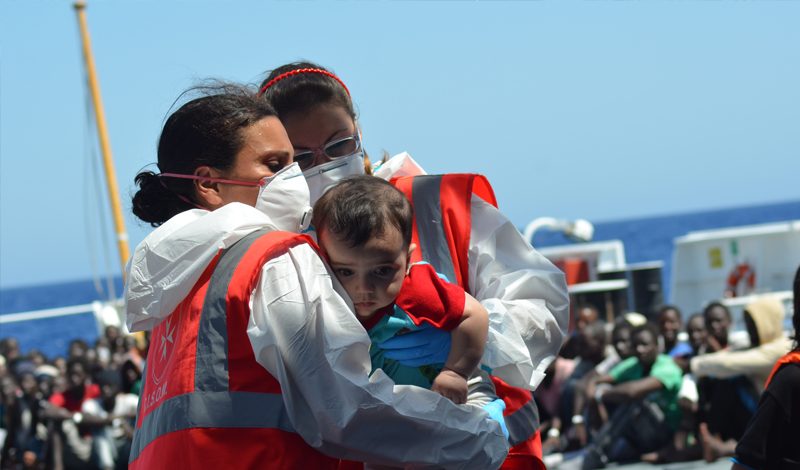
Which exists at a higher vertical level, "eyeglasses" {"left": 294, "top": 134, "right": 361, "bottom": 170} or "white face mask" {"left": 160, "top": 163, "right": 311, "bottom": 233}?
"eyeglasses" {"left": 294, "top": 134, "right": 361, "bottom": 170}

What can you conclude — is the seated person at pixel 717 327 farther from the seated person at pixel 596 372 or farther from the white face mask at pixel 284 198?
the white face mask at pixel 284 198

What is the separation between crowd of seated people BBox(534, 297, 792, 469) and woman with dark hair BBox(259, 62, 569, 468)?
4.07m

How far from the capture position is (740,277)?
11.0m

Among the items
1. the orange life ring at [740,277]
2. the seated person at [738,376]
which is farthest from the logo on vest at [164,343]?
the orange life ring at [740,277]

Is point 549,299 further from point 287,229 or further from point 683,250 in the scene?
point 683,250

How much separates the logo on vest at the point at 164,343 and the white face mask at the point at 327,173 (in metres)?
0.63

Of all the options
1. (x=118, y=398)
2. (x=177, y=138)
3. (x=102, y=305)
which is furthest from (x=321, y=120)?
(x=102, y=305)

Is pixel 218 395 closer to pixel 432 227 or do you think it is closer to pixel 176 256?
pixel 176 256

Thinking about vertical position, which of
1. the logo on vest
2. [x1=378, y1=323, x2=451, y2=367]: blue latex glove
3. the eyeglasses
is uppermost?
the eyeglasses

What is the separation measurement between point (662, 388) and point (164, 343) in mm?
5393

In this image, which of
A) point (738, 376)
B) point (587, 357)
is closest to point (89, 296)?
point (587, 357)

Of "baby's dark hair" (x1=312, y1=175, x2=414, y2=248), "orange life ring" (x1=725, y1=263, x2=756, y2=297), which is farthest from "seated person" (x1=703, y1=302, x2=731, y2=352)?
"baby's dark hair" (x1=312, y1=175, x2=414, y2=248)

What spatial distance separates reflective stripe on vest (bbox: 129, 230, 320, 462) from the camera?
1472 mm

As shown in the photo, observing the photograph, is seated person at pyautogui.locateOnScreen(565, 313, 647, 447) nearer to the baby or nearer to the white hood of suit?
the baby
